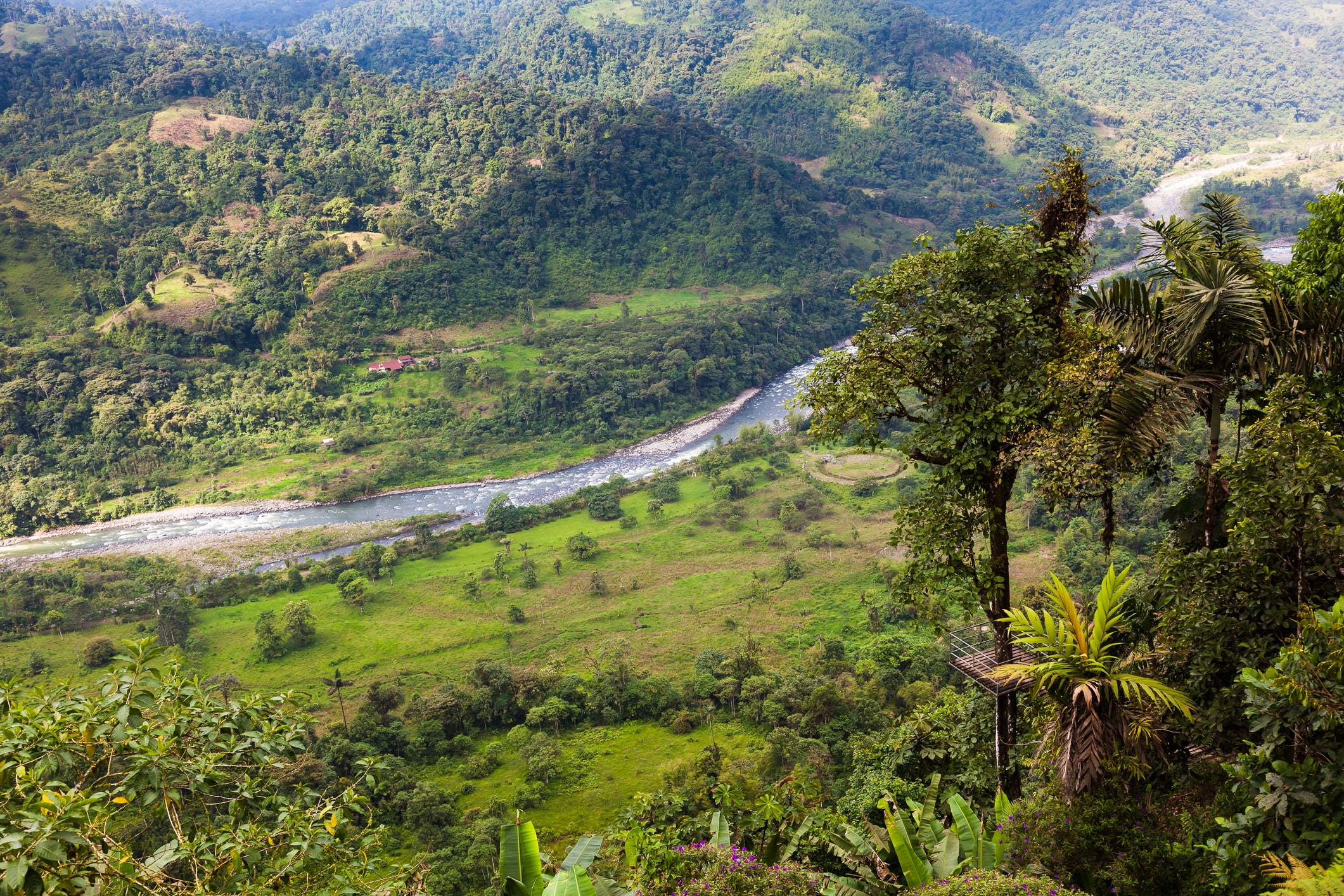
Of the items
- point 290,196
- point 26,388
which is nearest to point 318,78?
point 290,196

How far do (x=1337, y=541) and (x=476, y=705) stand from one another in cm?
2415

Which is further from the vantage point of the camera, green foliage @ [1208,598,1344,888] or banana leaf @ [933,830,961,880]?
banana leaf @ [933,830,961,880]

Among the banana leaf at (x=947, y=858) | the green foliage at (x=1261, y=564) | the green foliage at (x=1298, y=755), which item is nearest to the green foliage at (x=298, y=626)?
the banana leaf at (x=947, y=858)

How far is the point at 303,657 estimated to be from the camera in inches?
1251

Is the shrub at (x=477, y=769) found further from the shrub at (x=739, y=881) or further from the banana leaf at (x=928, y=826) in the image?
the banana leaf at (x=928, y=826)

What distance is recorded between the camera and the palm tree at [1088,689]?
668 centimetres

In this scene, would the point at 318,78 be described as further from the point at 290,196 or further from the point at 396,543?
the point at 396,543

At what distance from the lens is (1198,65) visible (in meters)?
130

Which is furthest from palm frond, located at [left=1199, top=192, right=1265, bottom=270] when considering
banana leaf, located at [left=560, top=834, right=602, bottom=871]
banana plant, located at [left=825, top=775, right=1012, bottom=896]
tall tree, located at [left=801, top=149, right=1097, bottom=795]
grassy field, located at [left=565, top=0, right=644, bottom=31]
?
grassy field, located at [left=565, top=0, right=644, bottom=31]

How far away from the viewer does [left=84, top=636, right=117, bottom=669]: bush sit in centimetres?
3109

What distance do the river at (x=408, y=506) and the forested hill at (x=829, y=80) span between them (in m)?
52.8

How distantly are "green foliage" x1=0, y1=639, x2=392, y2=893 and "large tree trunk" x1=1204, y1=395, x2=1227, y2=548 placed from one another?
23.3ft

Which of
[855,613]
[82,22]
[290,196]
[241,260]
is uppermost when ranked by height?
[82,22]

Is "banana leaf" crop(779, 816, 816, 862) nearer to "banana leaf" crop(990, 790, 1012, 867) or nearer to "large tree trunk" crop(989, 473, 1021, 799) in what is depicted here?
"banana leaf" crop(990, 790, 1012, 867)
